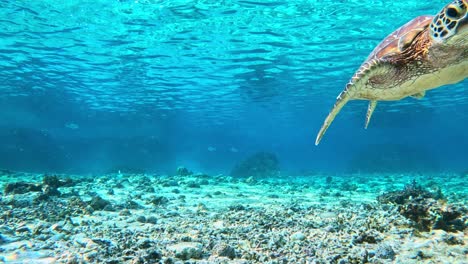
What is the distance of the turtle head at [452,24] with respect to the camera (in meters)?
3.39

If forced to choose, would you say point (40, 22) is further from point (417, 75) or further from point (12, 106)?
point (12, 106)

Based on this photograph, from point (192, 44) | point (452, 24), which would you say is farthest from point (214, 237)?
point (192, 44)

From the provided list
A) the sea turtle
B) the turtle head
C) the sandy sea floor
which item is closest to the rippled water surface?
the sea turtle

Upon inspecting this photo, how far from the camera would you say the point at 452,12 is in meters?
3.45

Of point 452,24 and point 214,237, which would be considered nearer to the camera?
point 452,24

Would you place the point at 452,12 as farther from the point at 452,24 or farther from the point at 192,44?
the point at 192,44

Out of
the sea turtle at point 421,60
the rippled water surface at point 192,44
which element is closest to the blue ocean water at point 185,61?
the rippled water surface at point 192,44

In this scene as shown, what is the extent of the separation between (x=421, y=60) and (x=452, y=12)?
3.58ft

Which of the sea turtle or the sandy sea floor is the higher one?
the sea turtle

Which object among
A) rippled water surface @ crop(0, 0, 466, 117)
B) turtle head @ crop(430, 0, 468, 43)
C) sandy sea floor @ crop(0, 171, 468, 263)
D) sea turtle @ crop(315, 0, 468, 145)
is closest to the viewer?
sandy sea floor @ crop(0, 171, 468, 263)

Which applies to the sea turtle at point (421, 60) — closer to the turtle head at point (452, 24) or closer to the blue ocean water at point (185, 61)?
the turtle head at point (452, 24)

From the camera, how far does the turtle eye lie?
340 centimetres

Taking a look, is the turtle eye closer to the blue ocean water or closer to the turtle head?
the turtle head

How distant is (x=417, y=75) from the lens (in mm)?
4785
